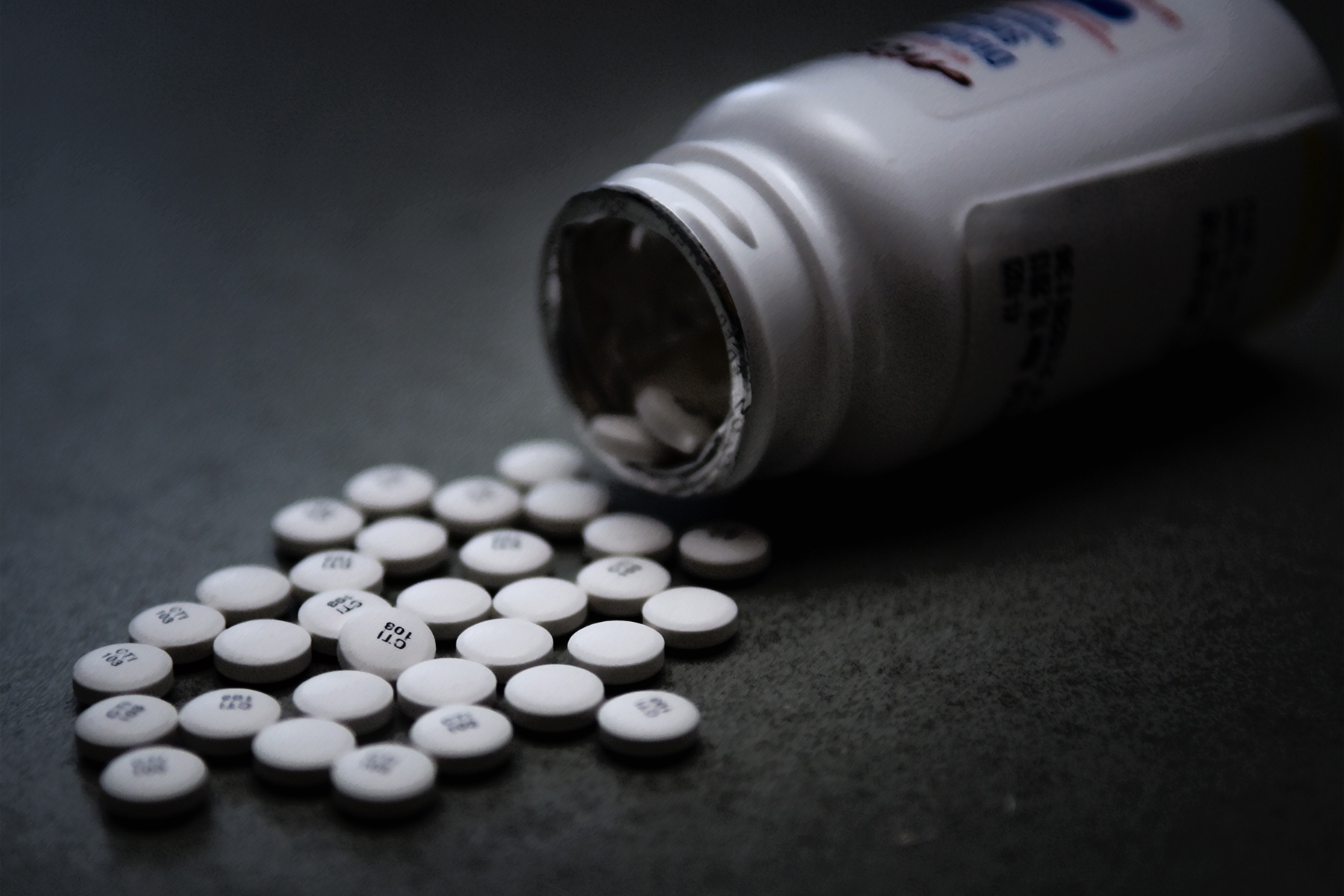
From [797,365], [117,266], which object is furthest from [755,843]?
[117,266]

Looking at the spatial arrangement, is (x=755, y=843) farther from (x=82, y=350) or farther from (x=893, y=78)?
(x=82, y=350)

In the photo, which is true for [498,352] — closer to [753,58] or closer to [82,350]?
[82,350]

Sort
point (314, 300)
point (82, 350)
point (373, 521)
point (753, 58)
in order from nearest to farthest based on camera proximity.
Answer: point (373, 521), point (82, 350), point (314, 300), point (753, 58)

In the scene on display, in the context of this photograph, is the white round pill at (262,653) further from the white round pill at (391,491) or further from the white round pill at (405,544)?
the white round pill at (391,491)


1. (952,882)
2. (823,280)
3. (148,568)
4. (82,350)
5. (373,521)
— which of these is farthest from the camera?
(82,350)

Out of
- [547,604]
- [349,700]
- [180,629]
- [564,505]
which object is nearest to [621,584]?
[547,604]

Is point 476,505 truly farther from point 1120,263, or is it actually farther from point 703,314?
point 1120,263

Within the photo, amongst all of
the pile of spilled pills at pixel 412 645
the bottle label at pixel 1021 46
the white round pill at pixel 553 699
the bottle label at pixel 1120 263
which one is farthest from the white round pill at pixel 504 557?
the bottle label at pixel 1021 46

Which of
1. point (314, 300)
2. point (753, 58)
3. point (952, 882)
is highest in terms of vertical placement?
point (753, 58)

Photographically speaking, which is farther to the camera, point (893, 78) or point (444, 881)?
point (893, 78)

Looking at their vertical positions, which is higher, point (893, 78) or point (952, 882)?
point (893, 78)
